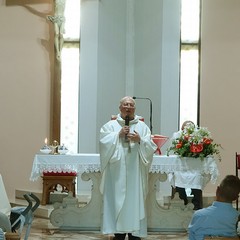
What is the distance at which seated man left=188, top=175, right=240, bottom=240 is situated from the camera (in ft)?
12.3

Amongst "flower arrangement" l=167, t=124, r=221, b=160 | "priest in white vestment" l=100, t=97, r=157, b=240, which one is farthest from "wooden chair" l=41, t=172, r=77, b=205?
"priest in white vestment" l=100, t=97, r=157, b=240

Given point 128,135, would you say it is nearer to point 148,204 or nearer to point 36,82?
point 148,204

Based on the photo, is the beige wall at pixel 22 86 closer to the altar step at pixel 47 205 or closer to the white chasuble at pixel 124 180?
the altar step at pixel 47 205

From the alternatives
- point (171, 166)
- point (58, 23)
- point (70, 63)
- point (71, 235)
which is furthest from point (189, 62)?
point (71, 235)

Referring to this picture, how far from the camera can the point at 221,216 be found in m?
3.77

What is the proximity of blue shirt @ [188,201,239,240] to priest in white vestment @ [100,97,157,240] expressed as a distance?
111 inches

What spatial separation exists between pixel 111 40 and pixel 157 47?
2.80 feet

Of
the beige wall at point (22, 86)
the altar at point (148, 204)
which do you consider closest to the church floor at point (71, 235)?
the altar at point (148, 204)

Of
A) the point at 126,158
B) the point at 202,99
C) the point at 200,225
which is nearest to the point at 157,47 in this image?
the point at 202,99

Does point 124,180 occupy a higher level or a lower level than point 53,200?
higher

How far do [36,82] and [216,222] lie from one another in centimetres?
724

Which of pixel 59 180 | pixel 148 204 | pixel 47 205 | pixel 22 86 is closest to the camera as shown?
pixel 148 204

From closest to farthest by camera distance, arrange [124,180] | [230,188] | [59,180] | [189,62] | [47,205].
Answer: [230,188]
[124,180]
[59,180]
[47,205]
[189,62]

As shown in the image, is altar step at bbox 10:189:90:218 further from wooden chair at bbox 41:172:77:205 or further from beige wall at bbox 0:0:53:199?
beige wall at bbox 0:0:53:199
